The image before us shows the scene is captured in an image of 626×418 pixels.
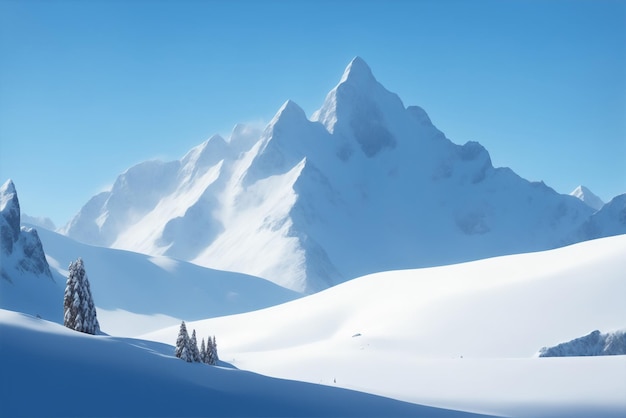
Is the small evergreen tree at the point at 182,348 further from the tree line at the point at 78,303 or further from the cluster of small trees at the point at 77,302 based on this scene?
the cluster of small trees at the point at 77,302

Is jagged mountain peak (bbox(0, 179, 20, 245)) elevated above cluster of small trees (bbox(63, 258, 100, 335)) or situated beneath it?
elevated above

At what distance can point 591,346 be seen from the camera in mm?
39625

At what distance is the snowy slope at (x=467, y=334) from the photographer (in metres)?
28.0

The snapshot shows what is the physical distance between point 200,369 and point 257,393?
2527 millimetres

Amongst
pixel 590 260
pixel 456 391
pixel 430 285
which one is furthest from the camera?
pixel 430 285

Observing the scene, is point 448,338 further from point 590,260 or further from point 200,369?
point 200,369

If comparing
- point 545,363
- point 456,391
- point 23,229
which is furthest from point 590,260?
point 23,229

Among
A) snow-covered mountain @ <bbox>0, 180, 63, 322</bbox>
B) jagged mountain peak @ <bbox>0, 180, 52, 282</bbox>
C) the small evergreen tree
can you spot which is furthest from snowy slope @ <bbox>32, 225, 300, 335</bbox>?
the small evergreen tree

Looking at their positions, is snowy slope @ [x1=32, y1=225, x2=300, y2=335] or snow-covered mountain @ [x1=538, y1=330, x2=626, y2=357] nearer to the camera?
snow-covered mountain @ [x1=538, y1=330, x2=626, y2=357]

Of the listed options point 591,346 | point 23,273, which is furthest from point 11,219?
point 591,346

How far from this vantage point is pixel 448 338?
1826 inches

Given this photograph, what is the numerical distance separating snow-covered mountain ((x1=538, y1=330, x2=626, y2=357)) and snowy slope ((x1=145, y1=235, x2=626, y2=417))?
767mm

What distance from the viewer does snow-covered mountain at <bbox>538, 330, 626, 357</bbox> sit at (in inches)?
1550

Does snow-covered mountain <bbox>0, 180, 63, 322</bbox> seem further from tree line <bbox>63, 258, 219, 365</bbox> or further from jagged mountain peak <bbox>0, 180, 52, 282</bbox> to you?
tree line <bbox>63, 258, 219, 365</bbox>
